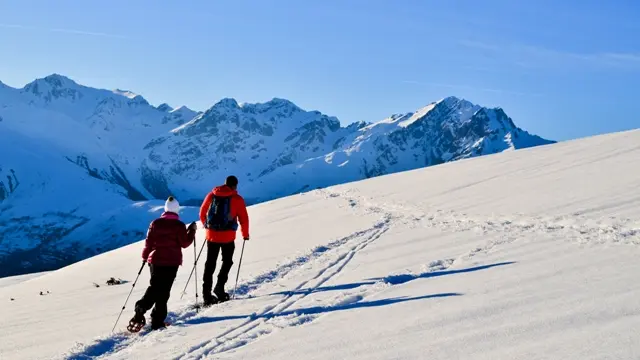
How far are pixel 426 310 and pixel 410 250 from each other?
545cm

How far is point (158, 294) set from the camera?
8945mm

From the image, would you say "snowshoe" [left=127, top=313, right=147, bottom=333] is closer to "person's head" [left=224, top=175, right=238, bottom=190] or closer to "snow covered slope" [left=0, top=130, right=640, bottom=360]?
"snow covered slope" [left=0, top=130, right=640, bottom=360]

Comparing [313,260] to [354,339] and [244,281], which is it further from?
[354,339]

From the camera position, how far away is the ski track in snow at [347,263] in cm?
767

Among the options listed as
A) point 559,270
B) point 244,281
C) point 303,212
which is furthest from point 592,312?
point 303,212

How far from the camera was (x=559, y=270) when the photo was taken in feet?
28.5

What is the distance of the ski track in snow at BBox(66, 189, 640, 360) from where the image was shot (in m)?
7.67

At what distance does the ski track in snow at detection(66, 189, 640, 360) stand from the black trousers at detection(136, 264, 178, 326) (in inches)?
14.7

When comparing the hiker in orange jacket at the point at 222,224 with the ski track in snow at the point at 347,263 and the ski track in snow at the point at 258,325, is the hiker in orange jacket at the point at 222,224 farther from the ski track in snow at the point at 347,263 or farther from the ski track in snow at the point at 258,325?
the ski track in snow at the point at 258,325

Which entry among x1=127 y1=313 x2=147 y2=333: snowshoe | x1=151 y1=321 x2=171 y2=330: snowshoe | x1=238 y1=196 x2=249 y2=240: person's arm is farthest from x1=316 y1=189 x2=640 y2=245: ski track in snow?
x1=127 y1=313 x2=147 y2=333: snowshoe

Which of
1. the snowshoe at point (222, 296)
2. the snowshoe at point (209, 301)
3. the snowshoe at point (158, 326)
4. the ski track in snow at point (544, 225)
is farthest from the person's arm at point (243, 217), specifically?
the ski track in snow at point (544, 225)

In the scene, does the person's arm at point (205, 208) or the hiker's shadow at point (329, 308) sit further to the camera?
the person's arm at point (205, 208)

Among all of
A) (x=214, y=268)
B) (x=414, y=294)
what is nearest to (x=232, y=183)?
(x=214, y=268)

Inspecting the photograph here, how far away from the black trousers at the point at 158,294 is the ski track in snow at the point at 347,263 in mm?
373
